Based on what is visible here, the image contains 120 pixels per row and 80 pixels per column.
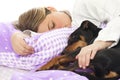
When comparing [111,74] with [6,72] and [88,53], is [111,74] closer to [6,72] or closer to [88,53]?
[88,53]

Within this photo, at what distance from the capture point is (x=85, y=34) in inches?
46.3

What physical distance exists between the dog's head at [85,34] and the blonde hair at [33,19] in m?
0.19

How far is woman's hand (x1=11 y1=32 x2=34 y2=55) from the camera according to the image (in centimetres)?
117

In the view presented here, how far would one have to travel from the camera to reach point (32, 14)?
1.32 metres

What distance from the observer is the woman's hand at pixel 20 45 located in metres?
1.17

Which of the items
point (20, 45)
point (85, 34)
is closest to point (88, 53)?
point (85, 34)

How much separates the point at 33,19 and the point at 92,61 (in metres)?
0.51

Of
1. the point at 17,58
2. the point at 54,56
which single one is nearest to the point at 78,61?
the point at 54,56

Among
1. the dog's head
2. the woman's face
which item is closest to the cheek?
the woman's face

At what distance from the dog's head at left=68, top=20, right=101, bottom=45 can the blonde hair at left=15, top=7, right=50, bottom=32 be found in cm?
19

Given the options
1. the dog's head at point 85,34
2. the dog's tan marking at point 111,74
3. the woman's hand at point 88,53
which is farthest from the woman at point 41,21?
the dog's tan marking at point 111,74

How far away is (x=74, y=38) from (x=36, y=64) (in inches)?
7.8

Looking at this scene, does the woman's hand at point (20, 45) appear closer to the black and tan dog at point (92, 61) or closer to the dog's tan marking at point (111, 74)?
the black and tan dog at point (92, 61)

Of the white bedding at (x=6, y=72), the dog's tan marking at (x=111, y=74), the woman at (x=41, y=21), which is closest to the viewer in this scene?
the dog's tan marking at (x=111, y=74)
